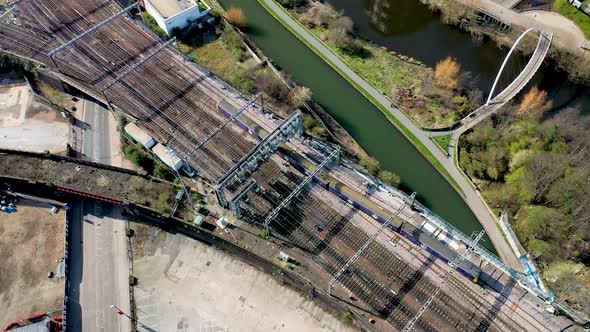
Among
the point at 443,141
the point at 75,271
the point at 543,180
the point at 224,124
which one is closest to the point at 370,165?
the point at 443,141

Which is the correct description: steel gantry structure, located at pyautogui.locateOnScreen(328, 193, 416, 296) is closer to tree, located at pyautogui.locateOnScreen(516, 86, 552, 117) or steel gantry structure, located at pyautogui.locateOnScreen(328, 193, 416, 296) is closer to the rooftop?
tree, located at pyautogui.locateOnScreen(516, 86, 552, 117)

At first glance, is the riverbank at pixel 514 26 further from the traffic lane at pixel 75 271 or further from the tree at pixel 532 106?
the traffic lane at pixel 75 271

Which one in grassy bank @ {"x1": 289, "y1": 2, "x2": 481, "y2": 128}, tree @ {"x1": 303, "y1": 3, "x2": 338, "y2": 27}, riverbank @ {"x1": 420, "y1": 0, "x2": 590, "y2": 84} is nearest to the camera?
grassy bank @ {"x1": 289, "y1": 2, "x2": 481, "y2": 128}

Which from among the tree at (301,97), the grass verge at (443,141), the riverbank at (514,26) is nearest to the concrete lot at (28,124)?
the tree at (301,97)

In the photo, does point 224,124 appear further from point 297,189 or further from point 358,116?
point 358,116

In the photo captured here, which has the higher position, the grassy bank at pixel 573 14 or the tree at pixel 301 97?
the grassy bank at pixel 573 14

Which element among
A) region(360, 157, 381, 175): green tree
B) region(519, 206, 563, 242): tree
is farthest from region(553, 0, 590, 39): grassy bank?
region(360, 157, 381, 175): green tree
